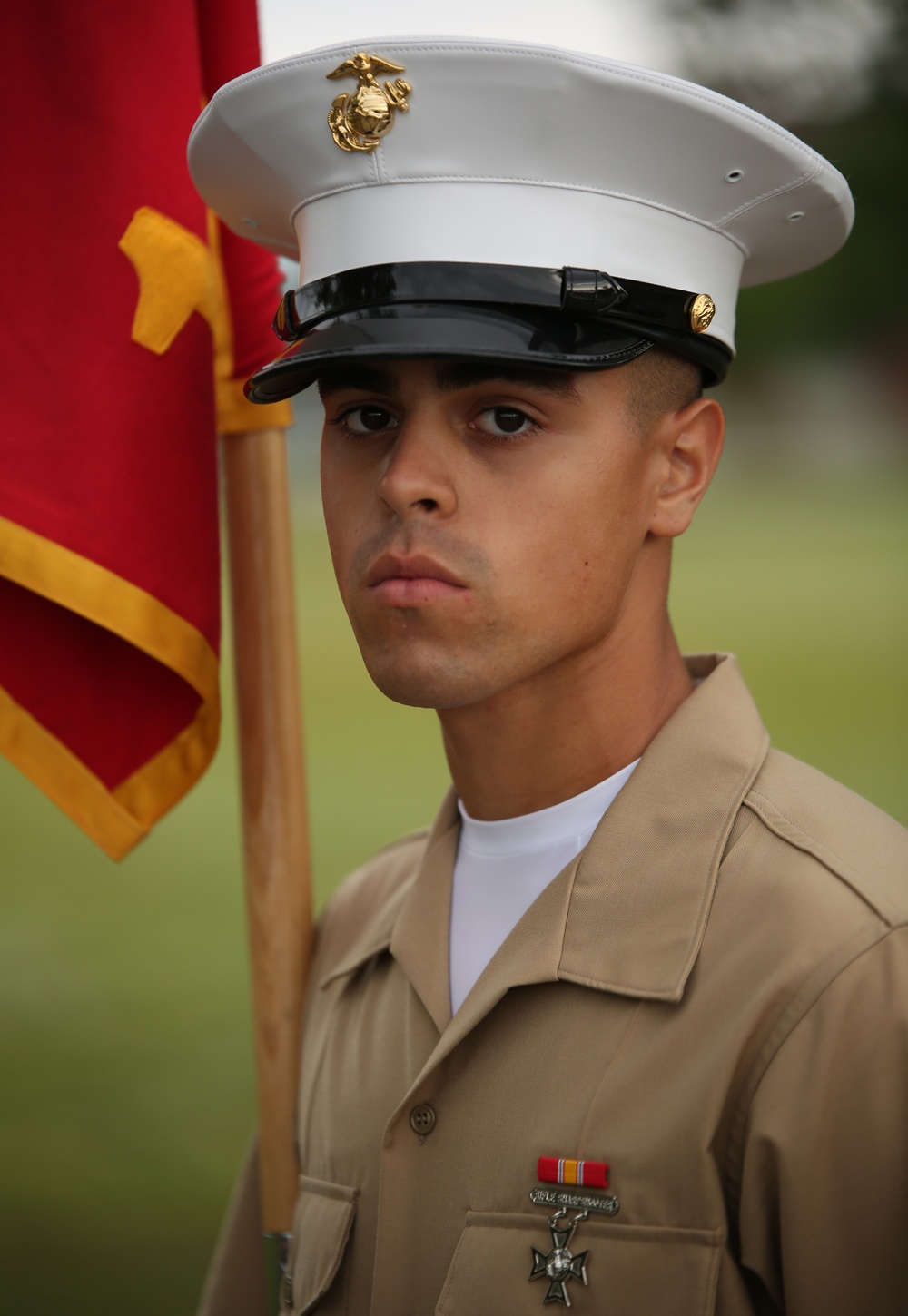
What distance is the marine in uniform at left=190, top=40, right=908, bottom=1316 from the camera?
1.39 meters

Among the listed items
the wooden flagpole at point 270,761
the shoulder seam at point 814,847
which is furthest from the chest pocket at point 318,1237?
the shoulder seam at point 814,847

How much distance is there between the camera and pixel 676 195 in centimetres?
162

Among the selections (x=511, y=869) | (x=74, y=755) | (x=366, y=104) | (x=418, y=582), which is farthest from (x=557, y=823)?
(x=366, y=104)

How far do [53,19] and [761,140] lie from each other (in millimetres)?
1139

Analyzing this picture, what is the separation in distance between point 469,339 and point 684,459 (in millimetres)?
446

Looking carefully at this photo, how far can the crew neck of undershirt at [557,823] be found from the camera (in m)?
1.80

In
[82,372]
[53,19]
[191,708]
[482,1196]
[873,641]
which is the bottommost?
[482,1196]

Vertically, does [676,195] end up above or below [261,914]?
above

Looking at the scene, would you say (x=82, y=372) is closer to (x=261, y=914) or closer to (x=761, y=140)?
(x=261, y=914)

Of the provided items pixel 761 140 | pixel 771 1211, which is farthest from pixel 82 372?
pixel 771 1211

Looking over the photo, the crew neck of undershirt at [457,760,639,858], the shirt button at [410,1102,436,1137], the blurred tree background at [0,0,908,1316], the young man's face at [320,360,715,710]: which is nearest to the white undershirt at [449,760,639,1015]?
the crew neck of undershirt at [457,760,639,858]

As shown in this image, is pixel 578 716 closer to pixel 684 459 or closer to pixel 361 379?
pixel 684 459

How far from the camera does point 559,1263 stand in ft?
4.82

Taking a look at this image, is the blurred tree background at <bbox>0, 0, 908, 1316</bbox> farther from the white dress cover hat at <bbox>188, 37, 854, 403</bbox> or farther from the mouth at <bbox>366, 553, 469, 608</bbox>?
the mouth at <bbox>366, 553, 469, 608</bbox>
